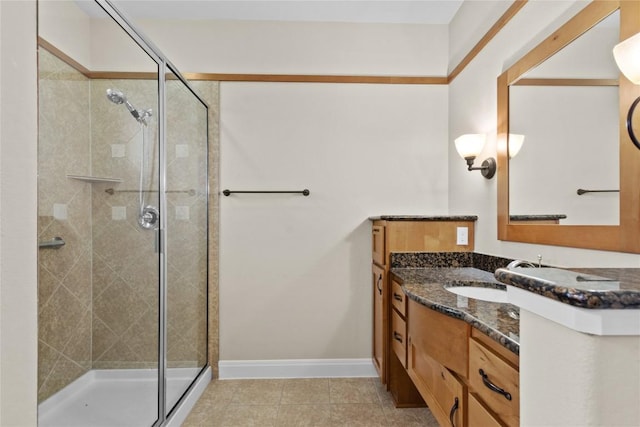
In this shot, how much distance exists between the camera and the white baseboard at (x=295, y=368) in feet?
7.88

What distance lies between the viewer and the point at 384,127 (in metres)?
2.48

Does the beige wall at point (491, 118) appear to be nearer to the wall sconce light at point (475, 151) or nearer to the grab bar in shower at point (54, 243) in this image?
the wall sconce light at point (475, 151)

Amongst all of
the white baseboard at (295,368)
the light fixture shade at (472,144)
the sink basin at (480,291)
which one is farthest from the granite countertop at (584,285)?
the white baseboard at (295,368)

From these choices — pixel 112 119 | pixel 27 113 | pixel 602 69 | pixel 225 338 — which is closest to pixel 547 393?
pixel 602 69

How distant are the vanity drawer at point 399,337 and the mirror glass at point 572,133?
85cm

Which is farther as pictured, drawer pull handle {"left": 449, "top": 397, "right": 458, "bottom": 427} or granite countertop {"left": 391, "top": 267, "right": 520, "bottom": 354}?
drawer pull handle {"left": 449, "top": 397, "right": 458, "bottom": 427}

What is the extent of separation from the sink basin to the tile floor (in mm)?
837

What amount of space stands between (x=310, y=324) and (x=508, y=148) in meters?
1.78

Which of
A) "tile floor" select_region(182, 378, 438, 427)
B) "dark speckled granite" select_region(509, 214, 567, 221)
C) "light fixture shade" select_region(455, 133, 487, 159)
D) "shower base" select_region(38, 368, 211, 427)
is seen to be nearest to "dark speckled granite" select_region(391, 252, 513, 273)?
"dark speckled granite" select_region(509, 214, 567, 221)

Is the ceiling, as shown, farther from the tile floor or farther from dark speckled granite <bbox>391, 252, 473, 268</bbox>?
the tile floor

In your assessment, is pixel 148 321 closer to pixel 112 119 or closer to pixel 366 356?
pixel 112 119

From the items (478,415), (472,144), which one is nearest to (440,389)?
(478,415)

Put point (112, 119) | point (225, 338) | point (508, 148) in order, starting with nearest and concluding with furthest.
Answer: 1. point (508, 148)
2. point (112, 119)
3. point (225, 338)

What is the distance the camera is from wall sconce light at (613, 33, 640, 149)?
2.87ft
